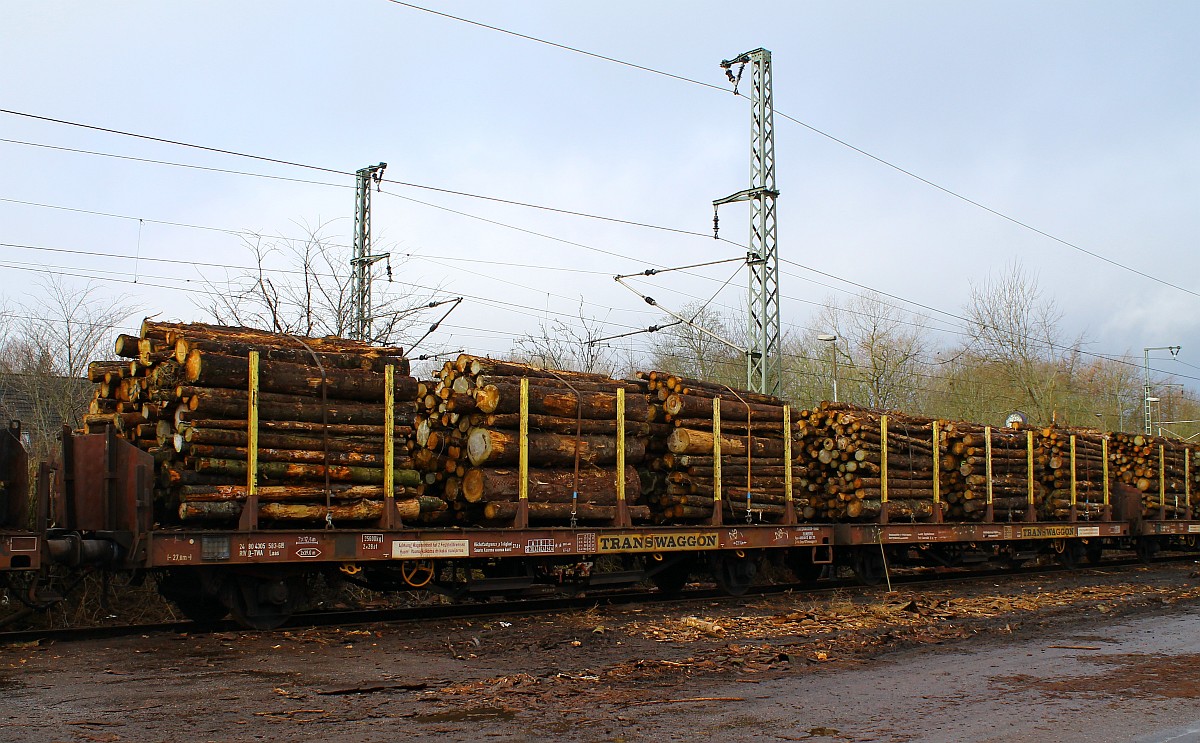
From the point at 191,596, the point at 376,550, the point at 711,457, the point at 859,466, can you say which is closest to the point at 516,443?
the point at 376,550

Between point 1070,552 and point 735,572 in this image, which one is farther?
point 1070,552

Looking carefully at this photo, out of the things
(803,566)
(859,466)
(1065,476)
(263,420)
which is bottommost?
(803,566)

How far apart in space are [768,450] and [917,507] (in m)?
3.58

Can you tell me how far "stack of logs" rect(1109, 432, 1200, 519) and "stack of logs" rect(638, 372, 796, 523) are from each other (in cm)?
1118

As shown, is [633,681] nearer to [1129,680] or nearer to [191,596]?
[1129,680]

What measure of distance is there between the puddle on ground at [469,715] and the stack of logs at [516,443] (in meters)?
4.89

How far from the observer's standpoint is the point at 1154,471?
76.2 feet

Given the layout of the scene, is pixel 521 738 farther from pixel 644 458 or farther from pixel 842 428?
pixel 842 428

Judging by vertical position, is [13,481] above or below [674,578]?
above

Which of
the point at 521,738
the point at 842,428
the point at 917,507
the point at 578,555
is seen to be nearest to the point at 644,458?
the point at 578,555

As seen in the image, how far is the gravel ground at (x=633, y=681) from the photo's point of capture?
6.28 metres

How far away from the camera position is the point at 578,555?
12.4m

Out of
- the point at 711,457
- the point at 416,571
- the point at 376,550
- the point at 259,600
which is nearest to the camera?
the point at 259,600

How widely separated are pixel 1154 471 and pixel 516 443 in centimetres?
1753
